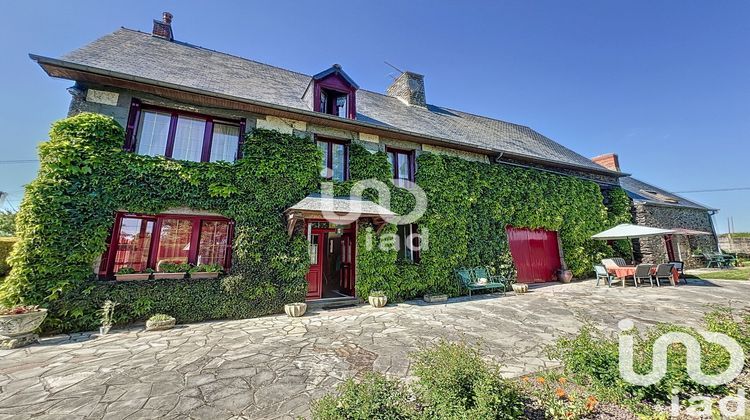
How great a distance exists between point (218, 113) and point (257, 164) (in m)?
1.65

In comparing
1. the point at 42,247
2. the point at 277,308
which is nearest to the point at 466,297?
the point at 277,308

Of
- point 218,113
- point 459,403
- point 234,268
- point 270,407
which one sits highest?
point 218,113

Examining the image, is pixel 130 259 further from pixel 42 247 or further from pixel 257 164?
pixel 257 164

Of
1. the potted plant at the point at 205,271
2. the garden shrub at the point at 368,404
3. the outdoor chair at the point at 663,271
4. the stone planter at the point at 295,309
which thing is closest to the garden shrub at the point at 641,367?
the garden shrub at the point at 368,404

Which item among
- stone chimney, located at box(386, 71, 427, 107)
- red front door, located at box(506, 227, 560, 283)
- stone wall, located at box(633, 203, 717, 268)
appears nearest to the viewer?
red front door, located at box(506, 227, 560, 283)

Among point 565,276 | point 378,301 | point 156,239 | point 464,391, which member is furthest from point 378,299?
point 565,276

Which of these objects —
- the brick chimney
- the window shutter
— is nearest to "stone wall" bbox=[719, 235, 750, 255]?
the brick chimney

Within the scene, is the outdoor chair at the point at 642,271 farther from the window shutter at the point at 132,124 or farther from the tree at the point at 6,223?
the tree at the point at 6,223

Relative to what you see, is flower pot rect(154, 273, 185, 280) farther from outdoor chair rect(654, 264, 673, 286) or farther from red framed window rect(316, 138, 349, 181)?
outdoor chair rect(654, 264, 673, 286)

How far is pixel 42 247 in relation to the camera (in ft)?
17.1

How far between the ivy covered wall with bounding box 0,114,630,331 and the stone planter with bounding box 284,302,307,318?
428 mm

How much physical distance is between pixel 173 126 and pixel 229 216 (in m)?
2.65

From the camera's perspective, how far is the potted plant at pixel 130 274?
5.74 metres

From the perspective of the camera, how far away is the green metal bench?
28.3 ft
